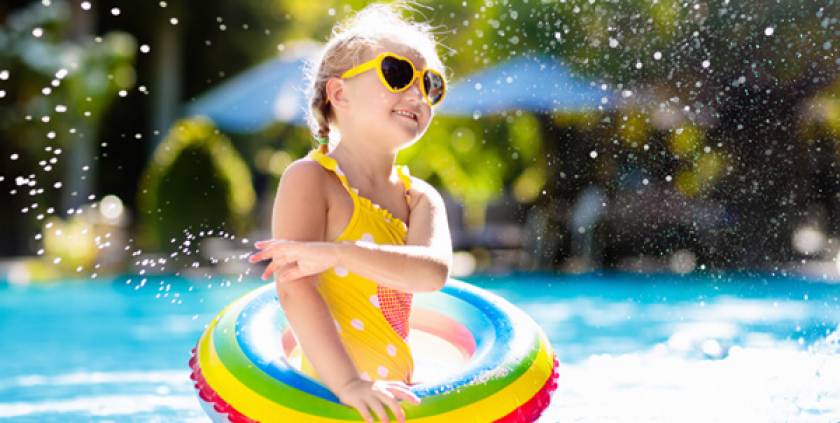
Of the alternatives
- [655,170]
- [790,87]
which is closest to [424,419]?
[790,87]

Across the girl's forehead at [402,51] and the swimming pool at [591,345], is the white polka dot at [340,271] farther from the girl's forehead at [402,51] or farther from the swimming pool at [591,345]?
the swimming pool at [591,345]

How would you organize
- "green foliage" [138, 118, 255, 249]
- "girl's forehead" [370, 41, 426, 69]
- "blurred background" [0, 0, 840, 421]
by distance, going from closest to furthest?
"girl's forehead" [370, 41, 426, 69] → "blurred background" [0, 0, 840, 421] → "green foliage" [138, 118, 255, 249]

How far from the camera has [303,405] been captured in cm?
261

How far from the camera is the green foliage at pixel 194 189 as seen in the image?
43.3 ft

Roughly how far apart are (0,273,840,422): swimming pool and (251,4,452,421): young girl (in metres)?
1.73

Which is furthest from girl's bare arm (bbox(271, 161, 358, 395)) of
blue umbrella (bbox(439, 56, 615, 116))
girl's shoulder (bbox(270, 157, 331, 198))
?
blue umbrella (bbox(439, 56, 615, 116))

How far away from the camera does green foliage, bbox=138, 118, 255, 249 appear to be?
1320 cm

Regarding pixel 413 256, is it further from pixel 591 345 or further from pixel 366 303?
pixel 591 345

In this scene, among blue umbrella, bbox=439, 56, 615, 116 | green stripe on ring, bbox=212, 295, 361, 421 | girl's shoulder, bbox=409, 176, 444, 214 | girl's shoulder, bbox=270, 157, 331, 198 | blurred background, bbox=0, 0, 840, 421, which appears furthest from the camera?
blue umbrella, bbox=439, 56, 615, 116

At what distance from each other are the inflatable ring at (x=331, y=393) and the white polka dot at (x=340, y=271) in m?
0.26

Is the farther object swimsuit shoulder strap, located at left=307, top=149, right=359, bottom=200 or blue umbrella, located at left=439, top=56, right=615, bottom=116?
blue umbrella, located at left=439, top=56, right=615, bottom=116

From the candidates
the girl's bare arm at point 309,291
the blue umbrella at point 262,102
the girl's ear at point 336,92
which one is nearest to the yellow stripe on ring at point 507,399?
the girl's bare arm at point 309,291

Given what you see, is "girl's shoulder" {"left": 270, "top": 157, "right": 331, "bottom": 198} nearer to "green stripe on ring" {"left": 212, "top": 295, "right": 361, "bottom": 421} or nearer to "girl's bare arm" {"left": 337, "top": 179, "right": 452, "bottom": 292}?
"girl's bare arm" {"left": 337, "top": 179, "right": 452, "bottom": 292}

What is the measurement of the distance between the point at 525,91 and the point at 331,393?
11724mm
